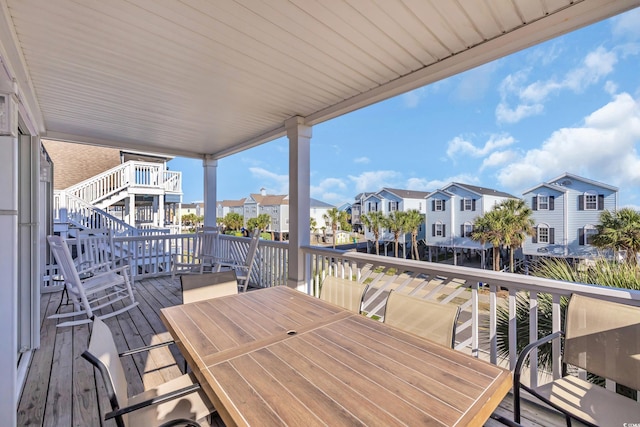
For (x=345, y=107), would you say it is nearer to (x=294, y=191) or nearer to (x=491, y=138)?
(x=294, y=191)

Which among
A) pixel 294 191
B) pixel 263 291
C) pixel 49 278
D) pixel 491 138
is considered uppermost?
pixel 491 138

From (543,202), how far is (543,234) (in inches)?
38.0

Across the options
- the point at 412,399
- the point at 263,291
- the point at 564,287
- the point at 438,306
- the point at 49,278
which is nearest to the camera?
the point at 412,399

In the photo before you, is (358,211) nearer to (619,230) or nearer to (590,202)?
(590,202)

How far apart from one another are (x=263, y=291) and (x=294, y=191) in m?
1.87

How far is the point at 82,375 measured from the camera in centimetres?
226

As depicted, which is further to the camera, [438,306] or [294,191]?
[294,191]

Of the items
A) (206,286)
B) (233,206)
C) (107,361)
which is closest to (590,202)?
(206,286)

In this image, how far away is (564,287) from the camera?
Result: 5.89 feet

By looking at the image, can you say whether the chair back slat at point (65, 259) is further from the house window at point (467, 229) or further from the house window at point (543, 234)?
the house window at point (467, 229)

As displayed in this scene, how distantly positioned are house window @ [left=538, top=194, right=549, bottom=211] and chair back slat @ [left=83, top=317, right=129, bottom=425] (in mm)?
10291

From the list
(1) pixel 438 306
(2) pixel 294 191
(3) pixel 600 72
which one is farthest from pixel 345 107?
(3) pixel 600 72

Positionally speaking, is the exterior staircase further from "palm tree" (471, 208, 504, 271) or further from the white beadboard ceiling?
"palm tree" (471, 208, 504, 271)

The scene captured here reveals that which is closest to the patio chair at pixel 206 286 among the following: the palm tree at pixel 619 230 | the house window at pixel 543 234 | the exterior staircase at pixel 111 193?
the exterior staircase at pixel 111 193
